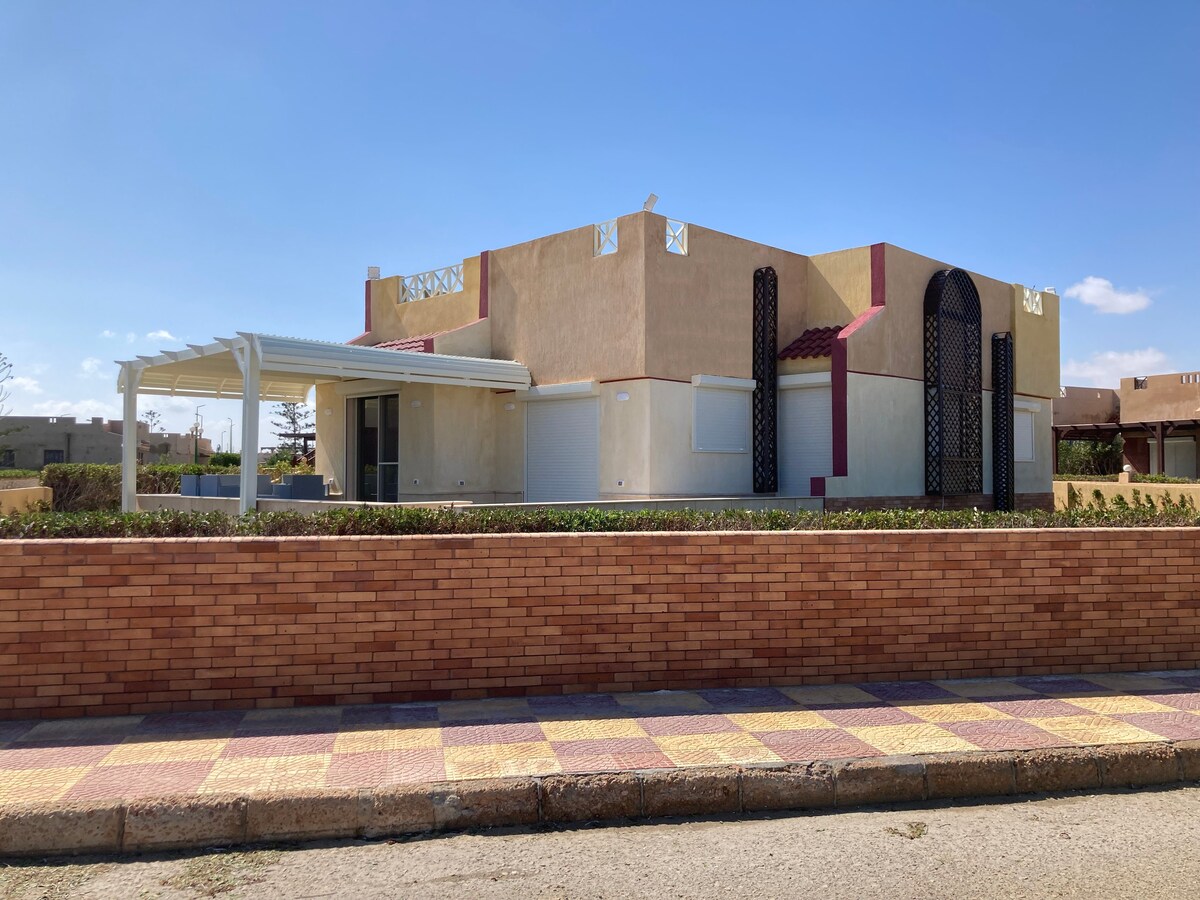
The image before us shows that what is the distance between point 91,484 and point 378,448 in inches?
319

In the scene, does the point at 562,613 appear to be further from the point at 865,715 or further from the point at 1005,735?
the point at 1005,735

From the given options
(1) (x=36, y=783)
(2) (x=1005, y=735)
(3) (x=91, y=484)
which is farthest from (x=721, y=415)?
(3) (x=91, y=484)

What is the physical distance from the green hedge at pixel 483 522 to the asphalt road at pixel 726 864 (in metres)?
2.71

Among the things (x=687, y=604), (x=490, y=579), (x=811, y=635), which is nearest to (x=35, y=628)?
(x=490, y=579)

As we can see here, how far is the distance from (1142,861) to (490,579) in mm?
4069

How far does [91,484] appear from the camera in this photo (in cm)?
2161

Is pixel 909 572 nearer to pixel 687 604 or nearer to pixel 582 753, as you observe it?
pixel 687 604

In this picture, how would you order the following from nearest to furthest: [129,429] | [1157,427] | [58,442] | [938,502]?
[129,429]
[938,502]
[1157,427]
[58,442]

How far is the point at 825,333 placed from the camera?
59.3 feet

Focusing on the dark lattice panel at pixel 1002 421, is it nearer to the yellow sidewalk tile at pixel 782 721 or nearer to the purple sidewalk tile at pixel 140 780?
the yellow sidewalk tile at pixel 782 721

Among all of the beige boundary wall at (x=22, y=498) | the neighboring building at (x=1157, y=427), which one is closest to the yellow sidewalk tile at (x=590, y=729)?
the beige boundary wall at (x=22, y=498)

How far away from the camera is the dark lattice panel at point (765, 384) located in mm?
17641

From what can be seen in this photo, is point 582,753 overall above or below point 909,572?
below

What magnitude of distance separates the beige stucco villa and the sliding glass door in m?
0.04
